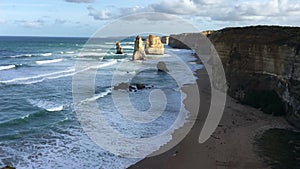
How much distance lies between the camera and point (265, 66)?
23.9m

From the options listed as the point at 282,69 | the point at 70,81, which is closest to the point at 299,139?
the point at 282,69

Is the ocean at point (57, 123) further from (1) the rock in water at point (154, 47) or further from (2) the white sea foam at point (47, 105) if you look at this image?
(1) the rock in water at point (154, 47)

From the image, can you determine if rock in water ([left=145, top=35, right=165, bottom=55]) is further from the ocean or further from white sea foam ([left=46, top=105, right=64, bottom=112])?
white sea foam ([left=46, top=105, right=64, bottom=112])

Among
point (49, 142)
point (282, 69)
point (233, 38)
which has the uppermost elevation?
point (233, 38)

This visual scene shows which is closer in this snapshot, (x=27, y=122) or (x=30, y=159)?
(x=30, y=159)

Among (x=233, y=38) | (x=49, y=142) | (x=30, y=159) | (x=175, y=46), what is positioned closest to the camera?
(x=30, y=159)

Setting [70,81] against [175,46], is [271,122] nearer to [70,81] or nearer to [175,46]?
[70,81]

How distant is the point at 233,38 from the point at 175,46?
3562 inches

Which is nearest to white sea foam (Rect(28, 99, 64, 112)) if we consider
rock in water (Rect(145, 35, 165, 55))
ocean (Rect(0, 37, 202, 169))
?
ocean (Rect(0, 37, 202, 169))

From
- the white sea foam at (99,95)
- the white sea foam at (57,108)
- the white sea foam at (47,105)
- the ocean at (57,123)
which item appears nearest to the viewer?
the ocean at (57,123)

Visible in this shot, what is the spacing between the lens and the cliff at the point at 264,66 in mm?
20422

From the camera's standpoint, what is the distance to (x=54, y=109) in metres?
24.1

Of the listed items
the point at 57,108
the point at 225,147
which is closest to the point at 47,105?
the point at 57,108

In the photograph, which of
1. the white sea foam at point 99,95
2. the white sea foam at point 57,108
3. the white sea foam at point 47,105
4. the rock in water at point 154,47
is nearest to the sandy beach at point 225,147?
the white sea foam at point 99,95
